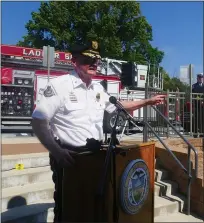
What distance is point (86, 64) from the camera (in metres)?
2.55

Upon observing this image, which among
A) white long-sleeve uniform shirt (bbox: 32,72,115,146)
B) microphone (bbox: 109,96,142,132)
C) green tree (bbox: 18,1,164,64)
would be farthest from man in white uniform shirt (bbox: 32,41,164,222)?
green tree (bbox: 18,1,164,64)

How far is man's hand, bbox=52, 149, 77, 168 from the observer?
2.28 m

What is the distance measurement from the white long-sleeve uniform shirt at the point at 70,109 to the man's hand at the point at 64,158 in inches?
7.9

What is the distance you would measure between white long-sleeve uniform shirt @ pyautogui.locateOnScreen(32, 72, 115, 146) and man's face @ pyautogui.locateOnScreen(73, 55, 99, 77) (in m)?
0.07

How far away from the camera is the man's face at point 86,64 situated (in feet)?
8.34

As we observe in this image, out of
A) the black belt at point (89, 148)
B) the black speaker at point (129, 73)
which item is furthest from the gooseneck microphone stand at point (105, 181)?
the black speaker at point (129, 73)

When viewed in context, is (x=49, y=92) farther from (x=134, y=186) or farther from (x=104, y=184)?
(x=134, y=186)

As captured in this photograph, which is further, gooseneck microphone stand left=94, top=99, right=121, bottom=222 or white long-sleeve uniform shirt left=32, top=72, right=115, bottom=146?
white long-sleeve uniform shirt left=32, top=72, right=115, bottom=146

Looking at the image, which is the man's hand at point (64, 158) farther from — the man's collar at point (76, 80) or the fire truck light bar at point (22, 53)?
the fire truck light bar at point (22, 53)

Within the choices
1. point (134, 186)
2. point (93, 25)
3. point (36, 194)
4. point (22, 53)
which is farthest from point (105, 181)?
point (93, 25)

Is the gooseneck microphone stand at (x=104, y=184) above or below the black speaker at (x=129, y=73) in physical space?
below

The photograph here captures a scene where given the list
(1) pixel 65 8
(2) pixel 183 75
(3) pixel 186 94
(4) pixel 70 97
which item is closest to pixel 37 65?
(2) pixel 183 75

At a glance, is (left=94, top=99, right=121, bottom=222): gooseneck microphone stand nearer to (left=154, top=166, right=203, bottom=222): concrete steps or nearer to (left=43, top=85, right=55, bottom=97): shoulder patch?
(left=43, top=85, right=55, bottom=97): shoulder patch

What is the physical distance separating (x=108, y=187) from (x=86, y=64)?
3.08 ft
